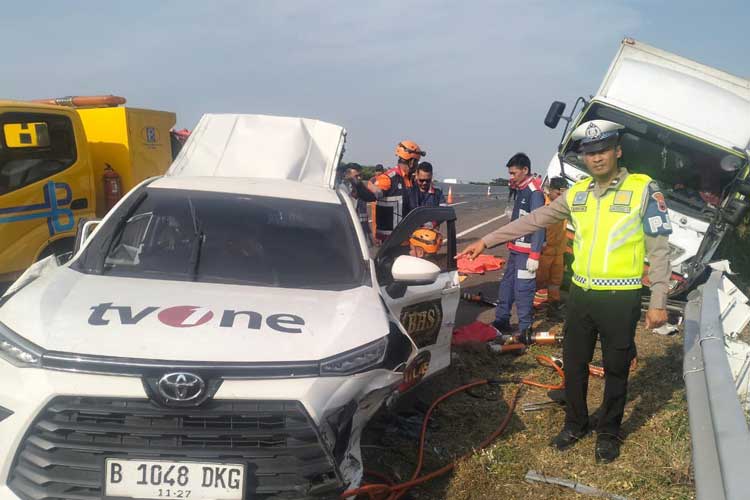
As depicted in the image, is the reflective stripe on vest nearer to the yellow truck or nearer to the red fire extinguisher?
the yellow truck

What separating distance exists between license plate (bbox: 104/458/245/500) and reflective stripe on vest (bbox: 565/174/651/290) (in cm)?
252

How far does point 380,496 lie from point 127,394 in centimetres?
152

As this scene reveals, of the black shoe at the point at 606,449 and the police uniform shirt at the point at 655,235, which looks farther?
the black shoe at the point at 606,449

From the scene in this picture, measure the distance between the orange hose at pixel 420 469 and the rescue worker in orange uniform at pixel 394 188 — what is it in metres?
2.85

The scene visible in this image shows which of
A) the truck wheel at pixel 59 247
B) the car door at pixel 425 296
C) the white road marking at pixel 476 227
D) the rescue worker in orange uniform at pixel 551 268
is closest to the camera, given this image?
the car door at pixel 425 296

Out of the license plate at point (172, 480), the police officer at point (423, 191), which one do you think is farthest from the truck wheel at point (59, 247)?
the license plate at point (172, 480)

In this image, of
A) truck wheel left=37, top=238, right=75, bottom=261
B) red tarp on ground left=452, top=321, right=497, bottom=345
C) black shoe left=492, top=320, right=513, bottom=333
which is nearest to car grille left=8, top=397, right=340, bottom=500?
red tarp on ground left=452, top=321, right=497, bottom=345

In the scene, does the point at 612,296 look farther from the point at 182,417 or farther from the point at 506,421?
the point at 182,417

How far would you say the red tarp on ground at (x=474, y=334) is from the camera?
643cm

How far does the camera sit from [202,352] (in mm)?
2766

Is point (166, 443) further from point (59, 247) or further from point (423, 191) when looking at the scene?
point (423, 191)

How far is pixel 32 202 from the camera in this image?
22.7 ft

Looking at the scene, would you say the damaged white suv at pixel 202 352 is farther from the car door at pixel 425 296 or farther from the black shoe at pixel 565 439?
the black shoe at pixel 565 439

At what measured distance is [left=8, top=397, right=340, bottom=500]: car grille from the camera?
2.57 meters
